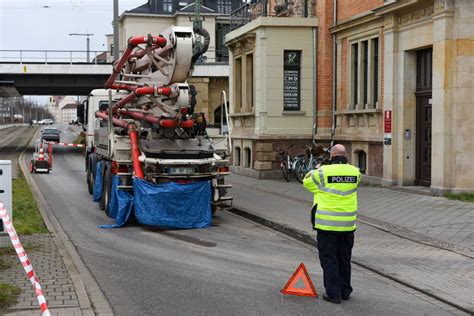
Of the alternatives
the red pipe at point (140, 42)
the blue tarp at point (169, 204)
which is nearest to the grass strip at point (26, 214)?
the blue tarp at point (169, 204)

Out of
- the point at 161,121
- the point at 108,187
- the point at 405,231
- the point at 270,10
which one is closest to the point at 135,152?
the point at 161,121

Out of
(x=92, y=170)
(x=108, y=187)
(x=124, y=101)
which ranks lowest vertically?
(x=108, y=187)

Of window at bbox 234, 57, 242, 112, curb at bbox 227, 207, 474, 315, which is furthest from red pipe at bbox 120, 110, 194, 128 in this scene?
window at bbox 234, 57, 242, 112

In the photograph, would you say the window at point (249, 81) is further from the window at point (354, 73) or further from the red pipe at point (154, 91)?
the red pipe at point (154, 91)

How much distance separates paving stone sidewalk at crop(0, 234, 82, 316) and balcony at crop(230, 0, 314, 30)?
1440cm

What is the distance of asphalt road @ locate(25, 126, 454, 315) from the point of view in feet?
22.4

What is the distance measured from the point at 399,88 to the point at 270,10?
379 inches

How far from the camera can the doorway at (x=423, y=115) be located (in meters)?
16.3

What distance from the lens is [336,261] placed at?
278 inches

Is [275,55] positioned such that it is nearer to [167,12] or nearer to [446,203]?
[446,203]

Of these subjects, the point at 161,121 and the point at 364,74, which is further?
the point at 364,74

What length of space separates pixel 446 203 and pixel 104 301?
9021 millimetres

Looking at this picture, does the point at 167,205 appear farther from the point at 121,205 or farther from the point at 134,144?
the point at 134,144

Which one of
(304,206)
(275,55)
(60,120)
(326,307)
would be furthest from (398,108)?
(60,120)
